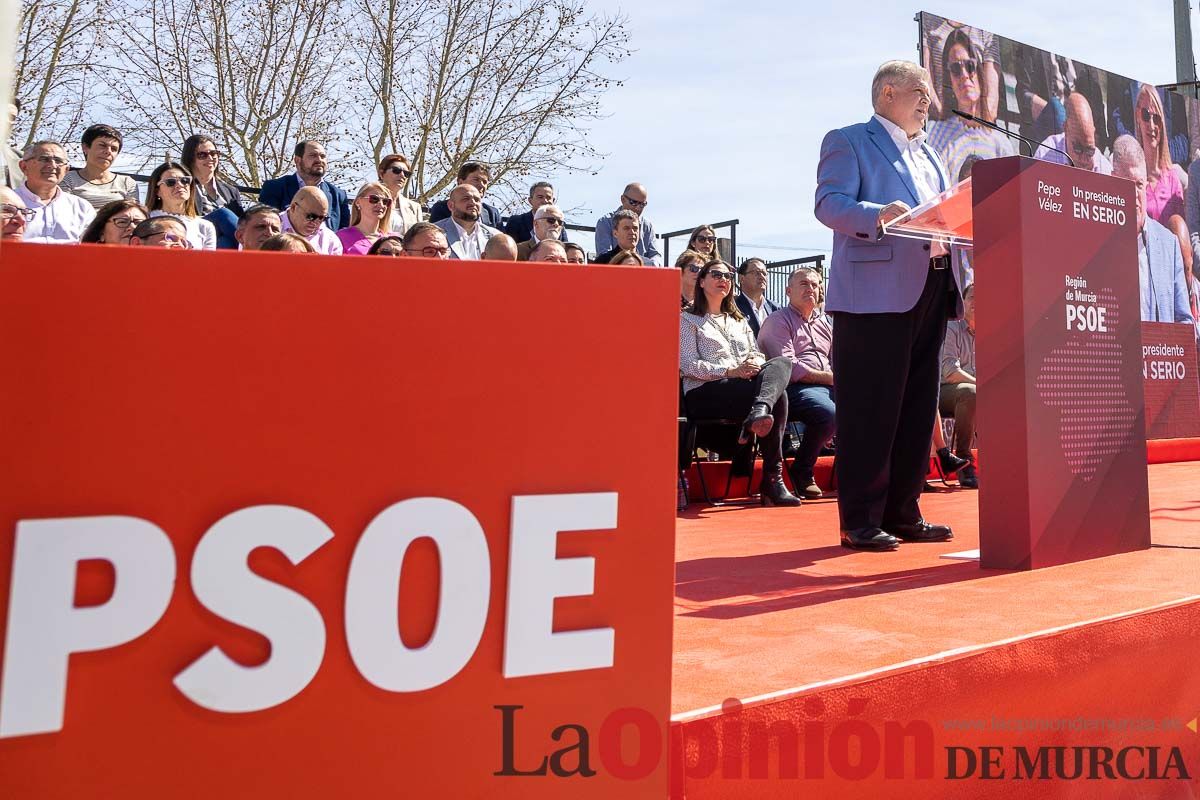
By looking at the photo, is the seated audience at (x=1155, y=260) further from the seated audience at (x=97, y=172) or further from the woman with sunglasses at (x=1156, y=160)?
the seated audience at (x=97, y=172)

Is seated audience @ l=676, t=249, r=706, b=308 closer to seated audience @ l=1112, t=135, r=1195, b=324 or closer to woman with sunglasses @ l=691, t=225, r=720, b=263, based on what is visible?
woman with sunglasses @ l=691, t=225, r=720, b=263

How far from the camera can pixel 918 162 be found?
3551mm

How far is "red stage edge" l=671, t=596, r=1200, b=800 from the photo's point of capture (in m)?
1.53

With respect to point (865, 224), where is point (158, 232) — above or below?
above

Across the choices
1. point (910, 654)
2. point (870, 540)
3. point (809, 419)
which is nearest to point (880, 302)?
point (870, 540)

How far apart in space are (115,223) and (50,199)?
34.4 inches

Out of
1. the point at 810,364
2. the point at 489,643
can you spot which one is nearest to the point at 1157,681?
the point at 489,643

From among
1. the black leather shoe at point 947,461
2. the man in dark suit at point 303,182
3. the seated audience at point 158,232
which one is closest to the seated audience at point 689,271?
the black leather shoe at point 947,461

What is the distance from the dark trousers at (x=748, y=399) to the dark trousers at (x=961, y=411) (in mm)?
1604

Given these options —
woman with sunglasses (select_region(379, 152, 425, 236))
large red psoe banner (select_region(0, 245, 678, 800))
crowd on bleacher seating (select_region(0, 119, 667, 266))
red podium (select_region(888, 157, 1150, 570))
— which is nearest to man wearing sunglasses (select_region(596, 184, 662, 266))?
crowd on bleacher seating (select_region(0, 119, 667, 266))

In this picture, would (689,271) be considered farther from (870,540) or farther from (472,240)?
(870,540)

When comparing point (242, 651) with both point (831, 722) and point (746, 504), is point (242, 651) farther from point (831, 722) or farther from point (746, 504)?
point (746, 504)

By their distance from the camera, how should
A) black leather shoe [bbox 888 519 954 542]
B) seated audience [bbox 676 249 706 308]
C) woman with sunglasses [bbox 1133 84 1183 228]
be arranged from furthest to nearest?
woman with sunglasses [bbox 1133 84 1183 228] → seated audience [bbox 676 249 706 308] → black leather shoe [bbox 888 519 954 542]

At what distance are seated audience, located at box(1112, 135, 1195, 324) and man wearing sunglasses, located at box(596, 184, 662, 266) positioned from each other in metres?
6.74
